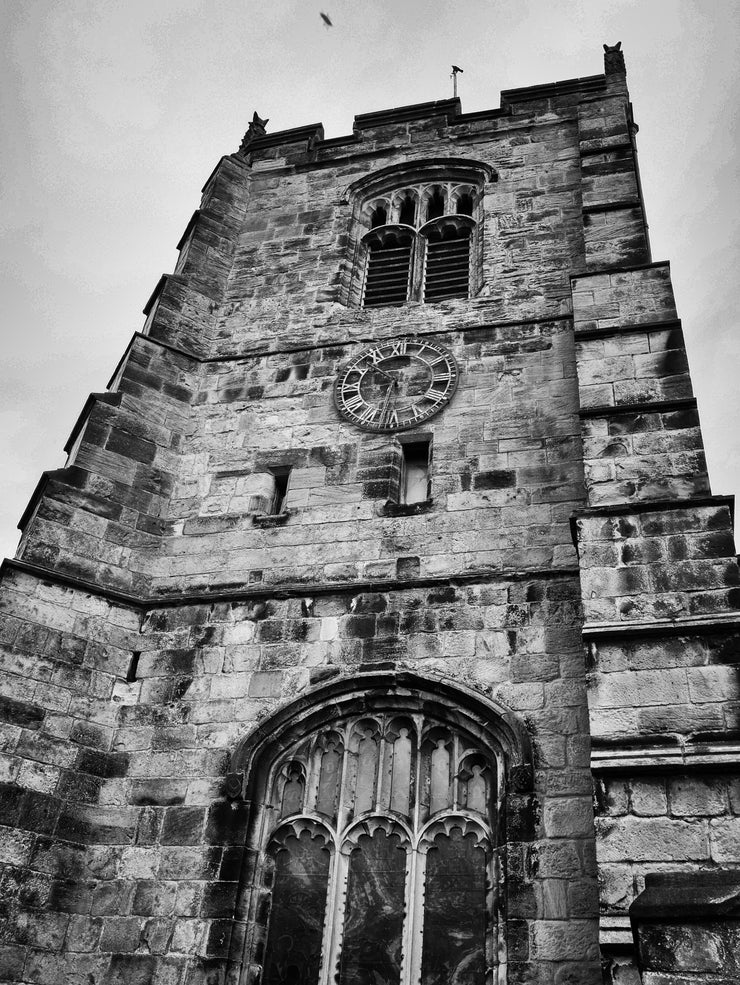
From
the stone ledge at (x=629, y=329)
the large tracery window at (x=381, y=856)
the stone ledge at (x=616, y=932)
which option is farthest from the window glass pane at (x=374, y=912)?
the stone ledge at (x=629, y=329)

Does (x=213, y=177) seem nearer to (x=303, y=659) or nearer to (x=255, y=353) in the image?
(x=255, y=353)

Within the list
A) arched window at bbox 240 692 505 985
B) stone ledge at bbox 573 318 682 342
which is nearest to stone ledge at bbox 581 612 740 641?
arched window at bbox 240 692 505 985

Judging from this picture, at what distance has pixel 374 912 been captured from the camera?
24.2 feet

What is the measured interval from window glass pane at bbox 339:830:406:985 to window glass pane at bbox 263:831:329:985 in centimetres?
22

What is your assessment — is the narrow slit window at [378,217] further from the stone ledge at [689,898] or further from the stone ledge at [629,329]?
the stone ledge at [689,898]

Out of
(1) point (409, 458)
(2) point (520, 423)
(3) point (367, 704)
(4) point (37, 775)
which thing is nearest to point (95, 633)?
(4) point (37, 775)

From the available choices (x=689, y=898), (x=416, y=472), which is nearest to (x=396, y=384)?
(x=416, y=472)

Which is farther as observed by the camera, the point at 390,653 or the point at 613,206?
the point at 613,206

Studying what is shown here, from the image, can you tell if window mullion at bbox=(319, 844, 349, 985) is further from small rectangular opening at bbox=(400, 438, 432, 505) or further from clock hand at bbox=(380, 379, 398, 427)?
clock hand at bbox=(380, 379, 398, 427)

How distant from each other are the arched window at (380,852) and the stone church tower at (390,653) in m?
0.02

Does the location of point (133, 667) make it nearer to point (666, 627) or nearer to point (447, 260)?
point (666, 627)

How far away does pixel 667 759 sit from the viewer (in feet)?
20.6

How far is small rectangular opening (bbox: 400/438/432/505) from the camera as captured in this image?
32.3ft

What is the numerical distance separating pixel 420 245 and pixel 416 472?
461 cm
